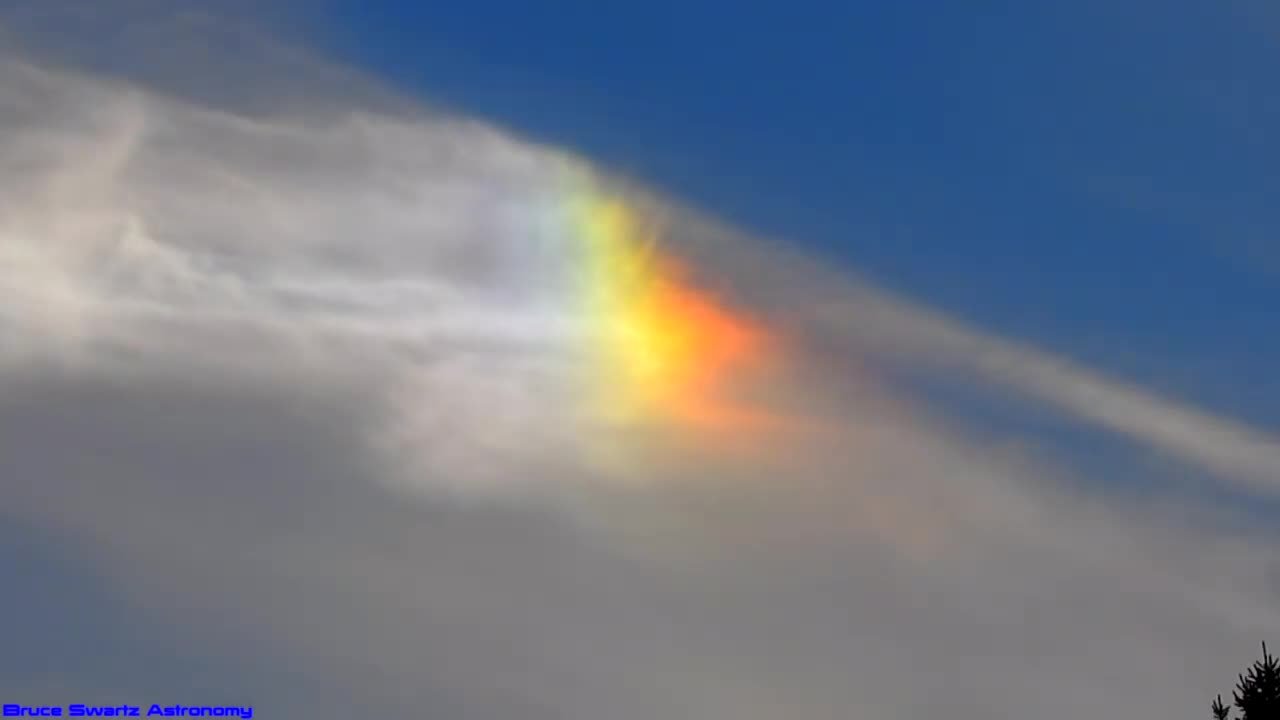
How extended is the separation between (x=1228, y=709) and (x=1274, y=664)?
2541mm

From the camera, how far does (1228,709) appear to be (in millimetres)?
138250

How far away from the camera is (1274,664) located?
13850 cm
